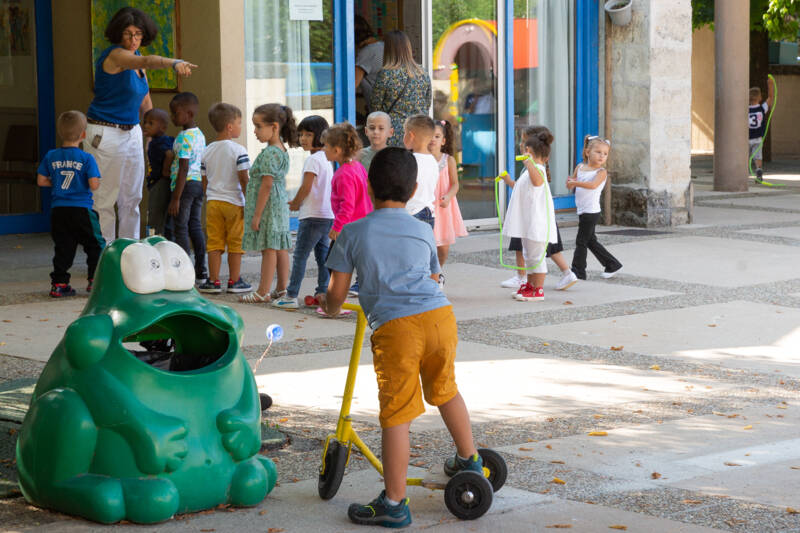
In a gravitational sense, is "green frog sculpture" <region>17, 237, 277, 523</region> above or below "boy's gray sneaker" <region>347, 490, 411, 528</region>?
above

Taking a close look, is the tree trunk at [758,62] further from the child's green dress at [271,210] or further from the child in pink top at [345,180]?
the child in pink top at [345,180]

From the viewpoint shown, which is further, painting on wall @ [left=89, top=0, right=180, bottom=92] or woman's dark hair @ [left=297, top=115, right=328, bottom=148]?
painting on wall @ [left=89, top=0, right=180, bottom=92]

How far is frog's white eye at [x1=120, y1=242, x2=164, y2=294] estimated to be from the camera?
4.32 meters

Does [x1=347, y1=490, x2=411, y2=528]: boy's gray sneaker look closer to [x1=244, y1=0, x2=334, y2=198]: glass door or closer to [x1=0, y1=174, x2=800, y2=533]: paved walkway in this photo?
[x1=0, y1=174, x2=800, y2=533]: paved walkway

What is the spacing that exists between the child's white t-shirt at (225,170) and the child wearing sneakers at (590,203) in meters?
2.71

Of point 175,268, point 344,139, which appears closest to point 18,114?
point 344,139

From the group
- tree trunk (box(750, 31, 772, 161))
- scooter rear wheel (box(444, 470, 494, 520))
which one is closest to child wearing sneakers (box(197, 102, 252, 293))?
scooter rear wheel (box(444, 470, 494, 520))

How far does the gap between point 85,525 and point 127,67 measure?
5.79 metres

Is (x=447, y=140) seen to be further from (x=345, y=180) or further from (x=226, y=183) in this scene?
(x=226, y=183)

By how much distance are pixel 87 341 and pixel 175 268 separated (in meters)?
0.44

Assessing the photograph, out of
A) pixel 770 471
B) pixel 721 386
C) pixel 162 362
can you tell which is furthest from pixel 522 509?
pixel 721 386

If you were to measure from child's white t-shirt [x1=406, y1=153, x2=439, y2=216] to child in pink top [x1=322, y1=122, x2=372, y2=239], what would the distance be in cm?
33

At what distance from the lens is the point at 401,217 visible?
4.36 metres

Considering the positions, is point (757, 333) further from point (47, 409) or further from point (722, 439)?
point (47, 409)
